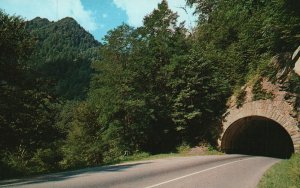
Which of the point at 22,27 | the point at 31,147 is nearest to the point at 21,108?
the point at 31,147

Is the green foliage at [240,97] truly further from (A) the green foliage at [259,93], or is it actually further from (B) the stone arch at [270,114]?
(A) the green foliage at [259,93]

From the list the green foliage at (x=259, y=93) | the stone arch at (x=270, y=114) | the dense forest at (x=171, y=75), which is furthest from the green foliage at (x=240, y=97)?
the dense forest at (x=171, y=75)

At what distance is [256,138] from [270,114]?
7974 millimetres

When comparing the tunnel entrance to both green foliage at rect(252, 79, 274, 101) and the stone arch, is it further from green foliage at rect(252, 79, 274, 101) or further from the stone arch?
green foliage at rect(252, 79, 274, 101)

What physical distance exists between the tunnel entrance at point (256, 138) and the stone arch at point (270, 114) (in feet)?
1.68

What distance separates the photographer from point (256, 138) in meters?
33.2

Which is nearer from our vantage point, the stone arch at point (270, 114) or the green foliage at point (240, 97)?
the stone arch at point (270, 114)

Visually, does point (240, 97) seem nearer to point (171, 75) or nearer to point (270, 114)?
point (270, 114)

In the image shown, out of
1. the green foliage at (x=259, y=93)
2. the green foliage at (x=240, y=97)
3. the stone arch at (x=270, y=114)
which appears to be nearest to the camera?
the stone arch at (x=270, y=114)

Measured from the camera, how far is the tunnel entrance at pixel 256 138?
28656 millimetres

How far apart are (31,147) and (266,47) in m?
19.6

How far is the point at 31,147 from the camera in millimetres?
21422

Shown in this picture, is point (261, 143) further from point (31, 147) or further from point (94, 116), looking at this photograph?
point (31, 147)

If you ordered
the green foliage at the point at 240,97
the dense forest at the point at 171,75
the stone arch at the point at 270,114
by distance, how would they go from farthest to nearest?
the dense forest at the point at 171,75
the green foliage at the point at 240,97
the stone arch at the point at 270,114
